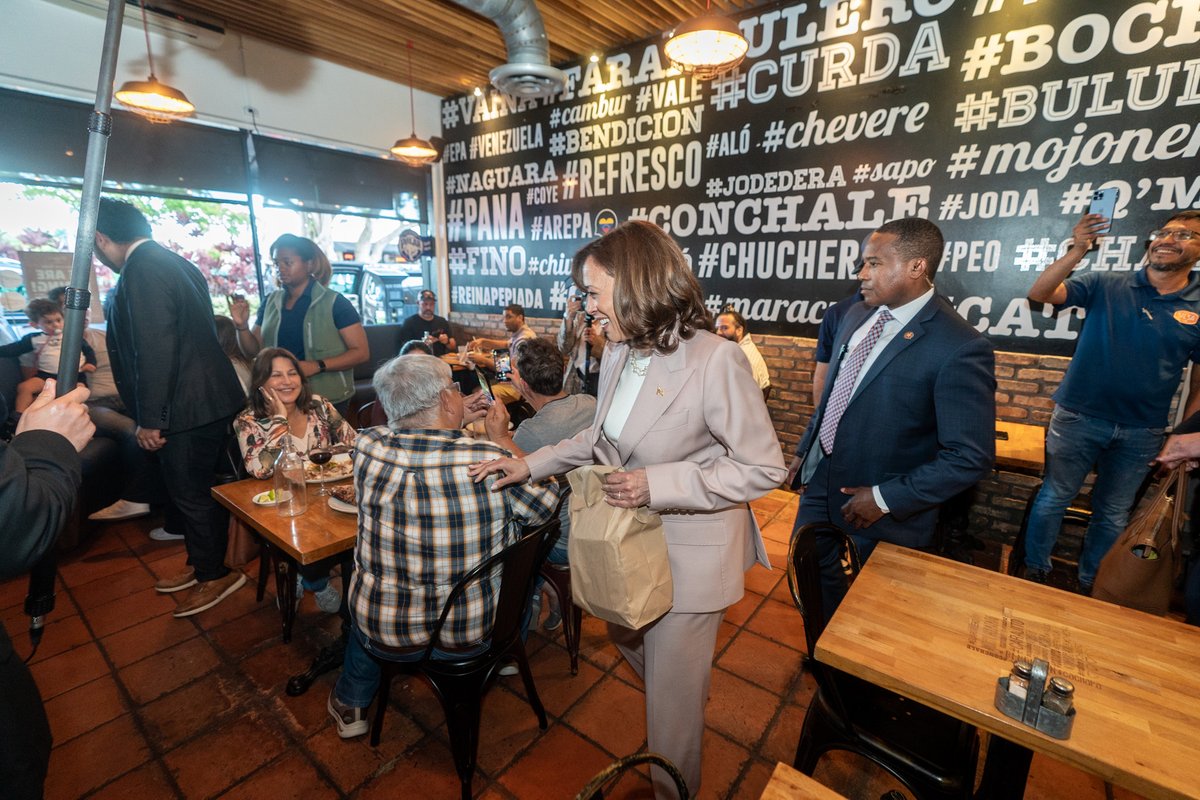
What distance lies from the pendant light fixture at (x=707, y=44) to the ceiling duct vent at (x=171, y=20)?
443cm

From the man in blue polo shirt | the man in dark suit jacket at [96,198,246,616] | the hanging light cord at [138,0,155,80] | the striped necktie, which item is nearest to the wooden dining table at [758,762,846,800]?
the striped necktie

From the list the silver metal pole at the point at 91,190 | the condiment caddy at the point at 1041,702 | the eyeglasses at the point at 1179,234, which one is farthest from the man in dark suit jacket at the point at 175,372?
the eyeglasses at the point at 1179,234

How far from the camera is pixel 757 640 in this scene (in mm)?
2652

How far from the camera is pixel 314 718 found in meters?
2.14

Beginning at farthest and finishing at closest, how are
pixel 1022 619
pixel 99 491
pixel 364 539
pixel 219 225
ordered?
pixel 219 225 < pixel 99 491 < pixel 364 539 < pixel 1022 619

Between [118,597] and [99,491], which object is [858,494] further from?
[99,491]

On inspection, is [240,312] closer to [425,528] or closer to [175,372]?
[175,372]

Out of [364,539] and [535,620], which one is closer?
[364,539]

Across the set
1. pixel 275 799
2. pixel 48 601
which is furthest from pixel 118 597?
pixel 275 799

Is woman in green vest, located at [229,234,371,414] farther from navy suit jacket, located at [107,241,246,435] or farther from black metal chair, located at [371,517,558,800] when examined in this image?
black metal chair, located at [371,517,558,800]

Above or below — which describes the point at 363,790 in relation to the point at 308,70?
below

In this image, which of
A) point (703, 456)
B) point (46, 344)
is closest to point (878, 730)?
point (703, 456)

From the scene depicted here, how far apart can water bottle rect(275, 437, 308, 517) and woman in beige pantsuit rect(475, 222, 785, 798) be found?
1034 millimetres

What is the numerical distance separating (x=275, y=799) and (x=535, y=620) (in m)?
1.22
